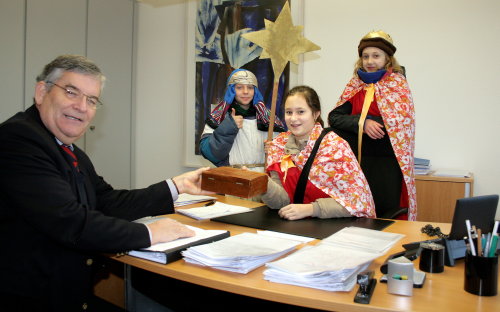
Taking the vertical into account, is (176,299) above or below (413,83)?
below

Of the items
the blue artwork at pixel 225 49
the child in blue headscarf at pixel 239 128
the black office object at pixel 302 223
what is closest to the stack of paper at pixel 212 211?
the black office object at pixel 302 223

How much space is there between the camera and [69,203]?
1352 mm

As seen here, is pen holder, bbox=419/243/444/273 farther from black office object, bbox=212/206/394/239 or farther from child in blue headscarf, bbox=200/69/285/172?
child in blue headscarf, bbox=200/69/285/172

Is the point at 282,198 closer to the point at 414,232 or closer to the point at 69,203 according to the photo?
the point at 414,232

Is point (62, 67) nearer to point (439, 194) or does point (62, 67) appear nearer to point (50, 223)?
point (50, 223)

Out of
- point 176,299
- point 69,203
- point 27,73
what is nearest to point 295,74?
point 27,73

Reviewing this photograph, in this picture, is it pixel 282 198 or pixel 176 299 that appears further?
pixel 282 198

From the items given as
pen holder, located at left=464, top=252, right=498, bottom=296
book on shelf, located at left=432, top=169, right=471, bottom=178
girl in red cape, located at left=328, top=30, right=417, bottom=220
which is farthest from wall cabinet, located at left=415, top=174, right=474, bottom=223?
pen holder, located at left=464, top=252, right=498, bottom=296

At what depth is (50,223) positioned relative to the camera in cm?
132

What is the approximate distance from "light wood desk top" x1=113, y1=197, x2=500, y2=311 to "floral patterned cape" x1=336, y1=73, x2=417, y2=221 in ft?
3.83

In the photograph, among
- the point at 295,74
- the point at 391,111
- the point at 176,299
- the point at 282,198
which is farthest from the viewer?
the point at 295,74

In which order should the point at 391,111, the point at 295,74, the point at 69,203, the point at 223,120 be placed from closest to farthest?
1. the point at 69,203
2. the point at 391,111
3. the point at 223,120
4. the point at 295,74

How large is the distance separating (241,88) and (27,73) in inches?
91.3

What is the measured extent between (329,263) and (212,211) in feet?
3.22
